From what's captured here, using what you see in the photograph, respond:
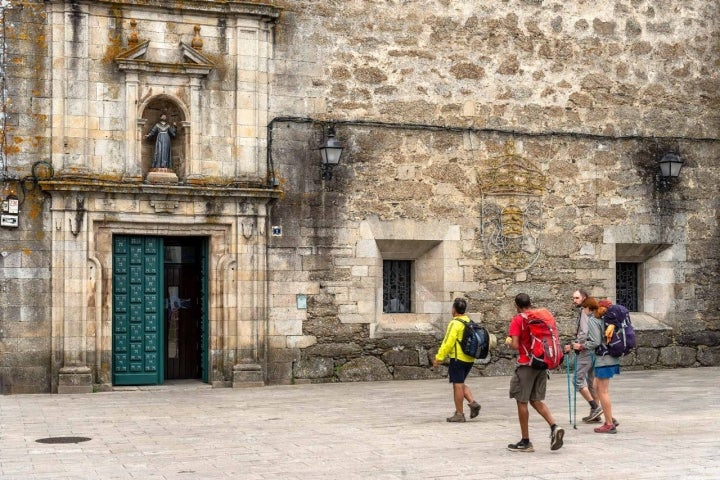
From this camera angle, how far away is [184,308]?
15328 mm

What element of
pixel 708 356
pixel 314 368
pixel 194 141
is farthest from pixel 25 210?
pixel 708 356

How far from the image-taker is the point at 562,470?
8.30 metres

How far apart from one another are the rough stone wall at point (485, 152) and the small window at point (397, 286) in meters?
0.37

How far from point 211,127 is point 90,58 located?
1.76 meters

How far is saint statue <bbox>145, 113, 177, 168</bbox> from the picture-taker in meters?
14.7

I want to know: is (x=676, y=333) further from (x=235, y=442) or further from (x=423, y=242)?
(x=235, y=442)

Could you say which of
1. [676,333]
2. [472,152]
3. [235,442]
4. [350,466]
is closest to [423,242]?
[472,152]

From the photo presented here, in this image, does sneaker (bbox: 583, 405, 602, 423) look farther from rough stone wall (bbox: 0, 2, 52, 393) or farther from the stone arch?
rough stone wall (bbox: 0, 2, 52, 393)

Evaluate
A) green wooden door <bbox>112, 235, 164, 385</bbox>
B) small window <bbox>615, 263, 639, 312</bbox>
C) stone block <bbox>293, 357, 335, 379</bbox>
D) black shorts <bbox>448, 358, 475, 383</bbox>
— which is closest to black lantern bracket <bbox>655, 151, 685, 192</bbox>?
small window <bbox>615, 263, 639, 312</bbox>

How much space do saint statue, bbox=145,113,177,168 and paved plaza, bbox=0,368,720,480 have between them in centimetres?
290

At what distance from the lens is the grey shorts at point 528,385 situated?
929 cm

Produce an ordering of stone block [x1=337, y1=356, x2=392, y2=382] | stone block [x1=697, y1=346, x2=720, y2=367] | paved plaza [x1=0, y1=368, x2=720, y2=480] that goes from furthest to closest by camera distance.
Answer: stone block [x1=697, y1=346, x2=720, y2=367] < stone block [x1=337, y1=356, x2=392, y2=382] < paved plaza [x1=0, y1=368, x2=720, y2=480]

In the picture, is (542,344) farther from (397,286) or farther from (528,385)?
(397,286)

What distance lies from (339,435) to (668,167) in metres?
9.02
